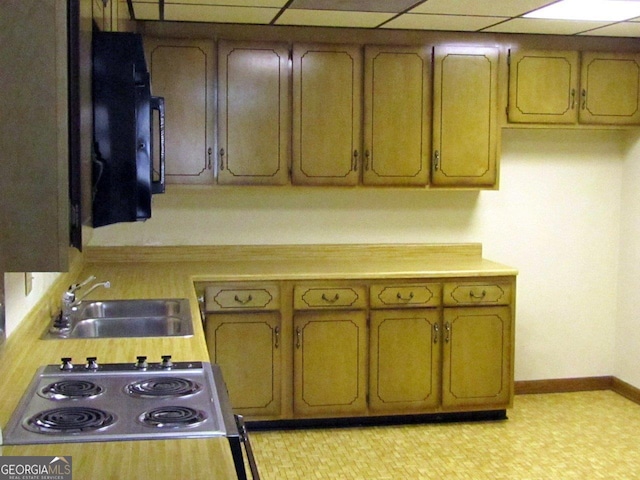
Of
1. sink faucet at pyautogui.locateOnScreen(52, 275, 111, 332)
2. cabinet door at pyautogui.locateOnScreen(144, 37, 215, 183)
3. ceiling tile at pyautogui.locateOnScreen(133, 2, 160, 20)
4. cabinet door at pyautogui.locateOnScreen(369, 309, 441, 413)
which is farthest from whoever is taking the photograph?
cabinet door at pyautogui.locateOnScreen(369, 309, 441, 413)

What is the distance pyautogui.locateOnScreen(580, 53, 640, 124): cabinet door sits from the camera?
16.2 feet

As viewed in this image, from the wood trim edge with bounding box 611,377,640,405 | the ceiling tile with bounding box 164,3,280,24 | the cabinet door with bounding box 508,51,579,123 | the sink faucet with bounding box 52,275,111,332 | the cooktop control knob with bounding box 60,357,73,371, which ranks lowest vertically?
the wood trim edge with bounding box 611,377,640,405

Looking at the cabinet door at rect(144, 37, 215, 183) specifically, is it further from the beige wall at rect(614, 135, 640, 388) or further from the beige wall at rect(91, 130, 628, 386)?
the beige wall at rect(614, 135, 640, 388)

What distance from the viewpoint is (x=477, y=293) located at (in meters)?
4.63

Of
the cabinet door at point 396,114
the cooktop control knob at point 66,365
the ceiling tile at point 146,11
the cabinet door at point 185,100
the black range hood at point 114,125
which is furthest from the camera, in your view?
the cabinet door at point 396,114

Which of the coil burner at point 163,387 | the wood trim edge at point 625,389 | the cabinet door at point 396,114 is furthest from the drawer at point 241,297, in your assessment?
the wood trim edge at point 625,389

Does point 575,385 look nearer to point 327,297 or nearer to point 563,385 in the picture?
point 563,385

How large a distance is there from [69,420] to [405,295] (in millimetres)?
2884

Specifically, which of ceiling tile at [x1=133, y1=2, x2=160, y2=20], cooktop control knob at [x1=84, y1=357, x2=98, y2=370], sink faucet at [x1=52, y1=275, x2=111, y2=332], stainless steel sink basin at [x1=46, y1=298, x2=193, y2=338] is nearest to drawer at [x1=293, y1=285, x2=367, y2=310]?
stainless steel sink basin at [x1=46, y1=298, x2=193, y2=338]

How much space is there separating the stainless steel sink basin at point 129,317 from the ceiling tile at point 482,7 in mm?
1885

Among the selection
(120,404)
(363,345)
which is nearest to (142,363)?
(120,404)

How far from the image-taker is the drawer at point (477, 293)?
4.60 meters

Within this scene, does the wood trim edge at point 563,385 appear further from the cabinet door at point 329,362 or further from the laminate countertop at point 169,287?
the cabinet door at point 329,362

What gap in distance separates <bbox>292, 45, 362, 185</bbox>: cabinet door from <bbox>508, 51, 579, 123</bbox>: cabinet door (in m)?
0.97
